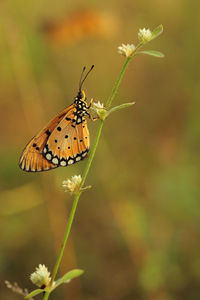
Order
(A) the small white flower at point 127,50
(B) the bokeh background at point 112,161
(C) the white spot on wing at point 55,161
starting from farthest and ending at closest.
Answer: (B) the bokeh background at point 112,161, (C) the white spot on wing at point 55,161, (A) the small white flower at point 127,50

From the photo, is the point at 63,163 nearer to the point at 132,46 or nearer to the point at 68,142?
the point at 68,142

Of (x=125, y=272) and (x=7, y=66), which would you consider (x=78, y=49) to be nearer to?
(x=7, y=66)

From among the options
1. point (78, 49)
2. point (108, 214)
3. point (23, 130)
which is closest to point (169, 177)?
point (108, 214)

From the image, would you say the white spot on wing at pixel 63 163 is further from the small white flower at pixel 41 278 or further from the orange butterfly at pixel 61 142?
the small white flower at pixel 41 278

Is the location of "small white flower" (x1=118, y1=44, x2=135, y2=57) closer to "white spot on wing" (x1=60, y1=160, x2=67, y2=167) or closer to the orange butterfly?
the orange butterfly

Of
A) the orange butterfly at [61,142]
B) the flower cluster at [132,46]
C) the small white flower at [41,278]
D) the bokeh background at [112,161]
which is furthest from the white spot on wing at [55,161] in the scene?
the bokeh background at [112,161]

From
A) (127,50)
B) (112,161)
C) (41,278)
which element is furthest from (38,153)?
(112,161)

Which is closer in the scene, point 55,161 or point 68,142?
point 55,161
